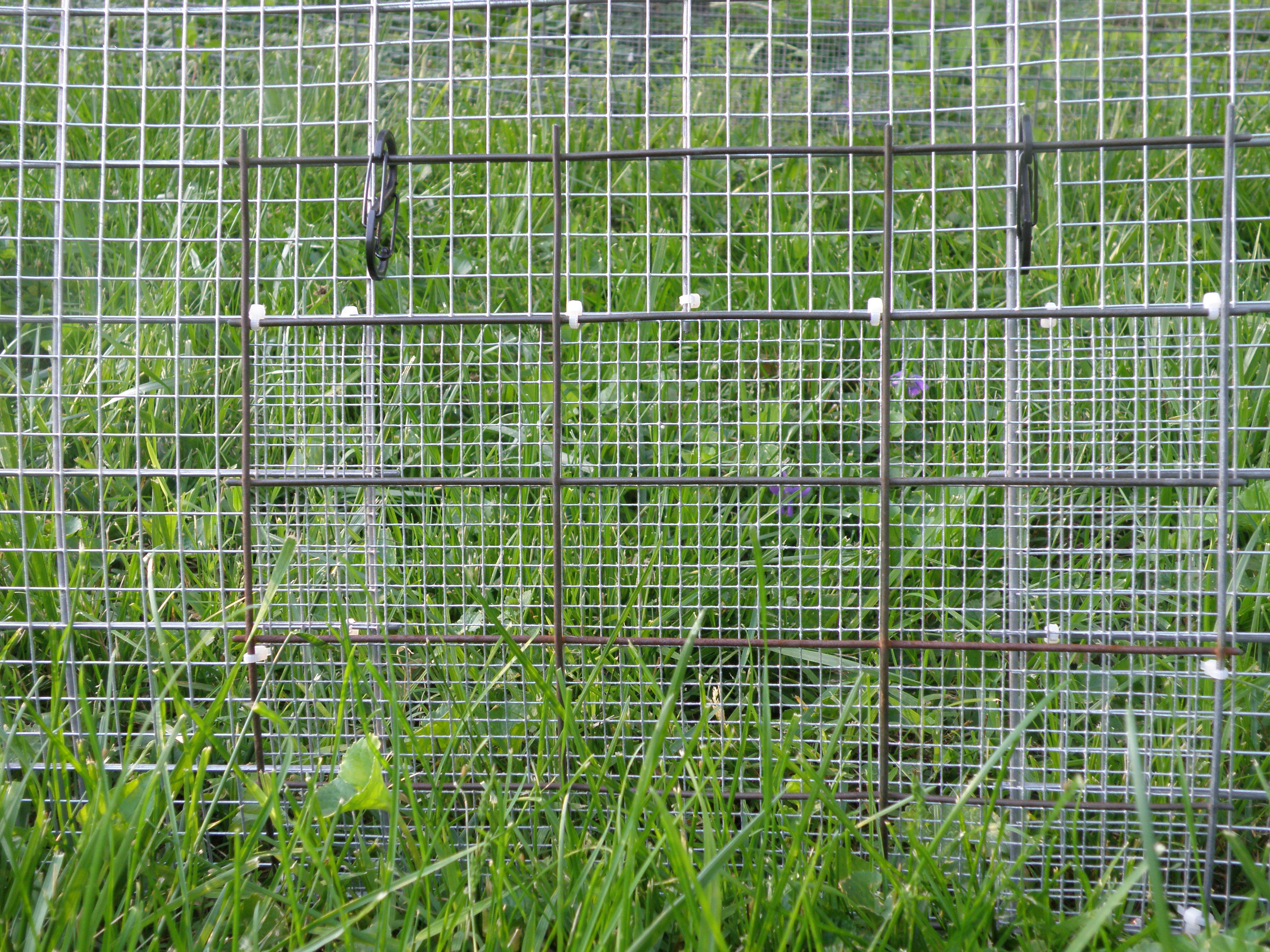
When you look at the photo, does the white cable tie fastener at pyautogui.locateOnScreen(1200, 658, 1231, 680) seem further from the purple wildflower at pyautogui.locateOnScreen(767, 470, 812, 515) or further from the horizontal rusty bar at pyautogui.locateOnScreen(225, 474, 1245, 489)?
the purple wildflower at pyautogui.locateOnScreen(767, 470, 812, 515)

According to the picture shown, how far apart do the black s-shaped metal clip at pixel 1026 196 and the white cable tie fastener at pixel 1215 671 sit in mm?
573

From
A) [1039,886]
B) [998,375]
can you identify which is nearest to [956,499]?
[998,375]

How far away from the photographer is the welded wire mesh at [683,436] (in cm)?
145

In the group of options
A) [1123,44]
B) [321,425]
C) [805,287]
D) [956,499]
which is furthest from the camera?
[1123,44]

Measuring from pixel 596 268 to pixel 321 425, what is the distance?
0.99 m

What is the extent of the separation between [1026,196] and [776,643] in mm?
689

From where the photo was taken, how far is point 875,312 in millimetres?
1379

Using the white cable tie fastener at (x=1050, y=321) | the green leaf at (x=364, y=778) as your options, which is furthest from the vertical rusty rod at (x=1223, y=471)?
the green leaf at (x=364, y=778)

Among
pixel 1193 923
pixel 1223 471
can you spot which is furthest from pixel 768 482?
pixel 1193 923

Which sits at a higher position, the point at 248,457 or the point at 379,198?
the point at 379,198

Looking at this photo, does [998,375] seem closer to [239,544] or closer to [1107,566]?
[1107,566]

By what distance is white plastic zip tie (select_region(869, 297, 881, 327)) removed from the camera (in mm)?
1379

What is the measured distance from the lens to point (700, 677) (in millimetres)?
A: 1407

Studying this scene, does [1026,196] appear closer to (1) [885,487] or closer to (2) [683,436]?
(1) [885,487]
